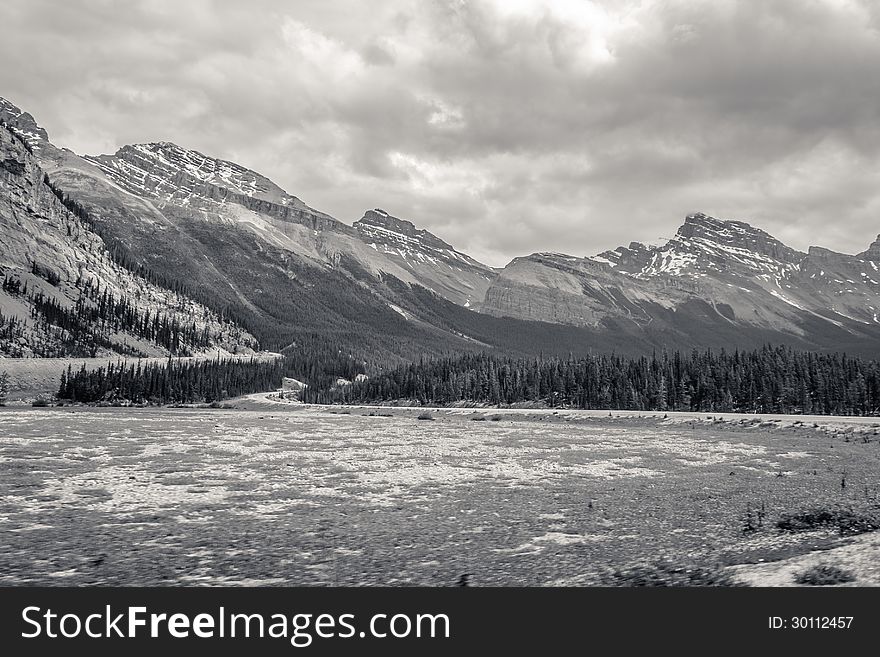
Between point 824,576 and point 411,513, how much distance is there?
1239cm

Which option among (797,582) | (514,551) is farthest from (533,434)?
(797,582)

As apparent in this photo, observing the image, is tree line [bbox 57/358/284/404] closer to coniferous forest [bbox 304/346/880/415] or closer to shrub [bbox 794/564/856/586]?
coniferous forest [bbox 304/346/880/415]

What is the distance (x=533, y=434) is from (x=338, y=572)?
171 ft

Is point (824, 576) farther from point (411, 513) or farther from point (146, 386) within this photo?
point (146, 386)

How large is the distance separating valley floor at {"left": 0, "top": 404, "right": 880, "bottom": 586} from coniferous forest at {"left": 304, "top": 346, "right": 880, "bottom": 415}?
73.5 meters

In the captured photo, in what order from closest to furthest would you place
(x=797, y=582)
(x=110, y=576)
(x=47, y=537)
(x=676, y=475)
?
1. (x=797, y=582)
2. (x=110, y=576)
3. (x=47, y=537)
4. (x=676, y=475)

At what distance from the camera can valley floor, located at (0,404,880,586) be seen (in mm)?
12000

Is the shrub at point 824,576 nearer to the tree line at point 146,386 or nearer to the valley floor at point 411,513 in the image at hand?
the valley floor at point 411,513

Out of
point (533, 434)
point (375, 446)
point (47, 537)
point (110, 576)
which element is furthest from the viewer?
point (533, 434)

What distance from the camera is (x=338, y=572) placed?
12.0 metres

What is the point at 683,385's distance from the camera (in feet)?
385

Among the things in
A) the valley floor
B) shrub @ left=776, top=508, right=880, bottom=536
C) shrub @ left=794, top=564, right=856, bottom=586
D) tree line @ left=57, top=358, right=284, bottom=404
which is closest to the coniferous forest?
tree line @ left=57, top=358, right=284, bottom=404

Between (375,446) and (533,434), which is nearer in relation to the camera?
(375,446)
